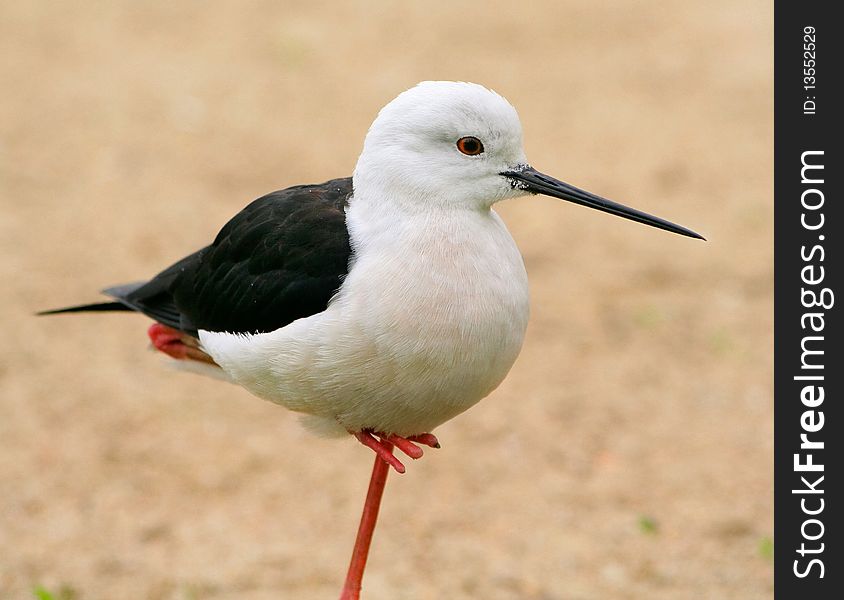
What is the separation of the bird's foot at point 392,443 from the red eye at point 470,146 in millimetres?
746

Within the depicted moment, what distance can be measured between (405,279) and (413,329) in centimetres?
12

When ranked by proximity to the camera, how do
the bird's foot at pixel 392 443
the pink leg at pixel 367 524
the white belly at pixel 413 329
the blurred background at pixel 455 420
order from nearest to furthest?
the white belly at pixel 413 329 < the bird's foot at pixel 392 443 < the pink leg at pixel 367 524 < the blurred background at pixel 455 420

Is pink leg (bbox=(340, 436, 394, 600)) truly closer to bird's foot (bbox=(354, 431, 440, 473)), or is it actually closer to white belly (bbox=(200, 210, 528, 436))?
bird's foot (bbox=(354, 431, 440, 473))

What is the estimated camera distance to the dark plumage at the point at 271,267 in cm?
306

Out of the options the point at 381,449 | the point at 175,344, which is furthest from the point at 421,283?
the point at 175,344

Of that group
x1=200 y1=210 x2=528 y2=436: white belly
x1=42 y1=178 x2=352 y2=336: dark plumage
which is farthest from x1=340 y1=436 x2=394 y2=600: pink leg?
x1=42 y1=178 x2=352 y2=336: dark plumage

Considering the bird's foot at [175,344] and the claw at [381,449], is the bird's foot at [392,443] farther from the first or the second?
the bird's foot at [175,344]

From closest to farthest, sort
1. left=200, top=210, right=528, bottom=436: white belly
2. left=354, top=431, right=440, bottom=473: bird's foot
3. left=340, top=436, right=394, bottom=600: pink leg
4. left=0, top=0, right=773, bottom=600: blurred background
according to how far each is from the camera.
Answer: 1. left=200, top=210, right=528, bottom=436: white belly
2. left=354, top=431, right=440, bottom=473: bird's foot
3. left=340, top=436, right=394, bottom=600: pink leg
4. left=0, top=0, right=773, bottom=600: blurred background

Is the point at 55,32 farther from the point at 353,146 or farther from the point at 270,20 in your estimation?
the point at 353,146

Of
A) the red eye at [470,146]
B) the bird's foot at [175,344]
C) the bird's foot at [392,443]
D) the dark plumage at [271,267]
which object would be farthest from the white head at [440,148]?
the bird's foot at [175,344]

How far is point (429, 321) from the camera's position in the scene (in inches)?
113

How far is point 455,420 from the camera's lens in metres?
5.91

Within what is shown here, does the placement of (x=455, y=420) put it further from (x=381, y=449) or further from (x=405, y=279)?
(x=405, y=279)

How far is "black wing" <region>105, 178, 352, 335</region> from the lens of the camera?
3061 millimetres
